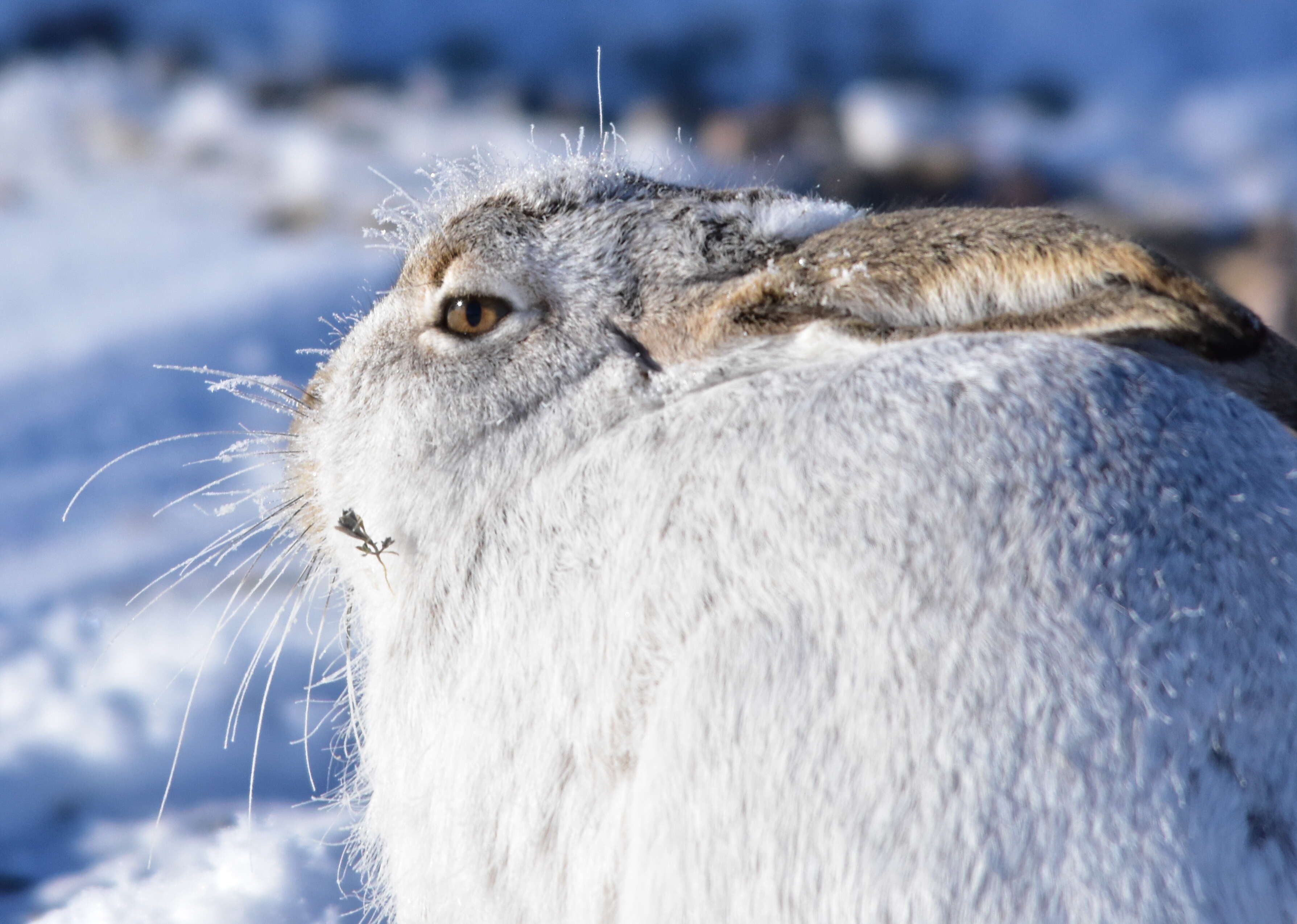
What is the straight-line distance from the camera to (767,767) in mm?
1054

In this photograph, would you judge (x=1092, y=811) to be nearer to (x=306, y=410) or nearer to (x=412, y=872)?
(x=412, y=872)

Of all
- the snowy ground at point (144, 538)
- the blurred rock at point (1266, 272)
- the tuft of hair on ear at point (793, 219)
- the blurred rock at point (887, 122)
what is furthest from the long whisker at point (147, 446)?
the blurred rock at point (1266, 272)

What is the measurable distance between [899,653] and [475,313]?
774 millimetres

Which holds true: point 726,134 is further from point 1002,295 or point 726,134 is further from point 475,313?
point 1002,295

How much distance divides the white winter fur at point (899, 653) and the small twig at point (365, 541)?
22 cm

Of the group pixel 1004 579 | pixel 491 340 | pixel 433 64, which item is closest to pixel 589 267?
pixel 491 340

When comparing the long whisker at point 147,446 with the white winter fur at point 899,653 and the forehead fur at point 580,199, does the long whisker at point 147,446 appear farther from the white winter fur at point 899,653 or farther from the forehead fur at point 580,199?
the white winter fur at point 899,653

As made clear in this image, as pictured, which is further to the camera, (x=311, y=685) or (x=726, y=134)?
(x=726, y=134)

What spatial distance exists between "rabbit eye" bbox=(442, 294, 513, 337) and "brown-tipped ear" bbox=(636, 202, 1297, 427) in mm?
277

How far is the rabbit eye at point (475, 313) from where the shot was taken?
1.53 meters

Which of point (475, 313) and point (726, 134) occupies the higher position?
point (726, 134)

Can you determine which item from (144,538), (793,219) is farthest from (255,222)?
(793,219)

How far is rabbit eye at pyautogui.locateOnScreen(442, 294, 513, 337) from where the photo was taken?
5.01ft

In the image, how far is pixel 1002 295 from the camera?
115 cm
